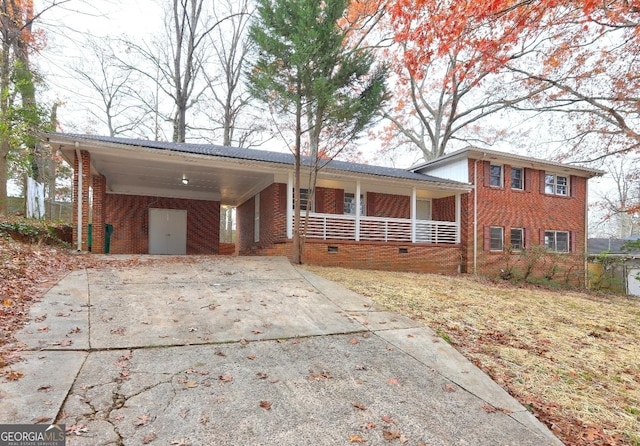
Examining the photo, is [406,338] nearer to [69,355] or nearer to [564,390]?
[564,390]

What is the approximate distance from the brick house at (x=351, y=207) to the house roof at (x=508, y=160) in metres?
0.05

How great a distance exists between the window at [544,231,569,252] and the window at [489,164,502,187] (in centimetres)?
329

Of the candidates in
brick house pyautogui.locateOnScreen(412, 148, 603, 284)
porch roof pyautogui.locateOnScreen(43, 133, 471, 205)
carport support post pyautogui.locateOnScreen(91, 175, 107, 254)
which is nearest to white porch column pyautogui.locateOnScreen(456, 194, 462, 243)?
brick house pyautogui.locateOnScreen(412, 148, 603, 284)

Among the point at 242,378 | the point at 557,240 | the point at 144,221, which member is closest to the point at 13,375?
the point at 242,378

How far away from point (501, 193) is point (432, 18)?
8.14m

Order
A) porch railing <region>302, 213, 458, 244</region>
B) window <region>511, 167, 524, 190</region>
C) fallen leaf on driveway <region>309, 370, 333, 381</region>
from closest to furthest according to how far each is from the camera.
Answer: fallen leaf on driveway <region>309, 370, 333, 381</region>
porch railing <region>302, 213, 458, 244</region>
window <region>511, 167, 524, 190</region>

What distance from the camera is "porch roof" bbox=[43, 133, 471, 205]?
9.25 metres

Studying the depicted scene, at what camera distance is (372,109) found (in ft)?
30.6

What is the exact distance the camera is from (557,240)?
52.6ft

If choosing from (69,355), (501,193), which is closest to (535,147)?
(501,193)

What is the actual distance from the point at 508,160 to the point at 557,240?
15.1 ft

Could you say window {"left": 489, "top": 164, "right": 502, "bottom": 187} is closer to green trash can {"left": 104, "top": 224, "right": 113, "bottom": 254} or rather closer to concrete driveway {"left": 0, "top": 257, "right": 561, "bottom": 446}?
concrete driveway {"left": 0, "top": 257, "right": 561, "bottom": 446}

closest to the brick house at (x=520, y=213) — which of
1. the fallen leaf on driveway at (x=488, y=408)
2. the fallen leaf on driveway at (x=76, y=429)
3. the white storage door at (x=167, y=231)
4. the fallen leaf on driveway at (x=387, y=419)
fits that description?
the fallen leaf on driveway at (x=488, y=408)

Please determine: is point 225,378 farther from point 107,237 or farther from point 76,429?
point 107,237
